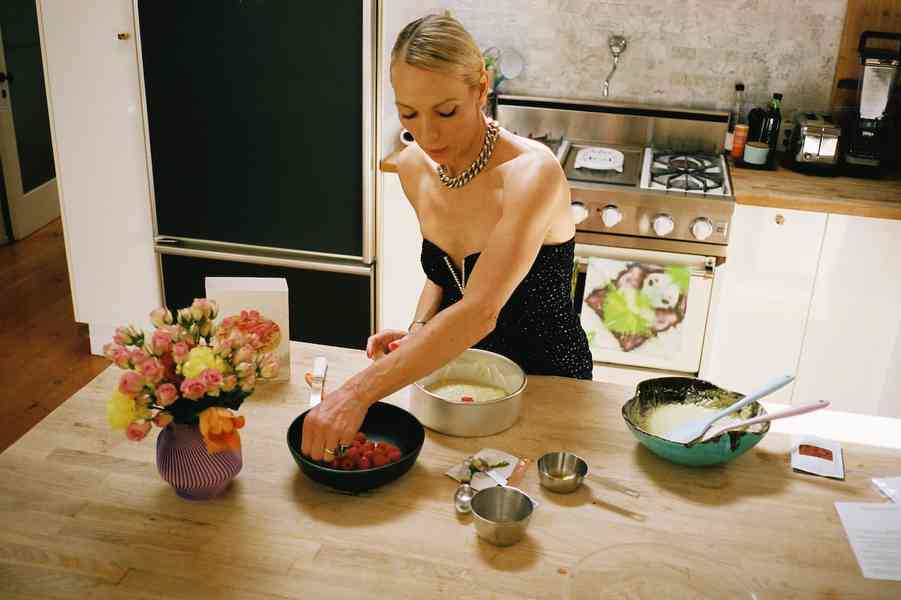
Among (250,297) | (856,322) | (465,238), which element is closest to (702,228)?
(856,322)

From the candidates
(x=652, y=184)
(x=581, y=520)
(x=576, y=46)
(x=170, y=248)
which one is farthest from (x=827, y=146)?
(x=170, y=248)

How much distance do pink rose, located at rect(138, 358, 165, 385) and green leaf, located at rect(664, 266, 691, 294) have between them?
6.92 ft

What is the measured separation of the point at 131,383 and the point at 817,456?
1.22 m

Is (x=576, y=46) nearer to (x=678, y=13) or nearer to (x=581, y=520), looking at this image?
(x=678, y=13)

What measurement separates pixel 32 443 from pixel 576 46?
266 cm

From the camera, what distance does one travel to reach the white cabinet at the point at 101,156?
3113 mm

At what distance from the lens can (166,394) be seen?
125cm

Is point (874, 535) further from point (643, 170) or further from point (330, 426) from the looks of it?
point (643, 170)

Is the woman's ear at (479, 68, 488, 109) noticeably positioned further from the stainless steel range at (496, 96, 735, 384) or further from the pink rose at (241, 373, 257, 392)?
the stainless steel range at (496, 96, 735, 384)

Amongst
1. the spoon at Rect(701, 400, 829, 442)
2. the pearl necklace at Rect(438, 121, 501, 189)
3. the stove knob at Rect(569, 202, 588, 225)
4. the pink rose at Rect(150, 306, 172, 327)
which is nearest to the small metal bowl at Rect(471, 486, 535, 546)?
the spoon at Rect(701, 400, 829, 442)

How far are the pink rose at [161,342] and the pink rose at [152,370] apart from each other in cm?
2

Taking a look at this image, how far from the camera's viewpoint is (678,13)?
334 centimetres

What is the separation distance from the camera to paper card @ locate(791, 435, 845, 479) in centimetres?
153

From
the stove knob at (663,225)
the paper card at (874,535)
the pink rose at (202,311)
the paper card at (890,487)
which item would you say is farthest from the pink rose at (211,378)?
the stove knob at (663,225)
